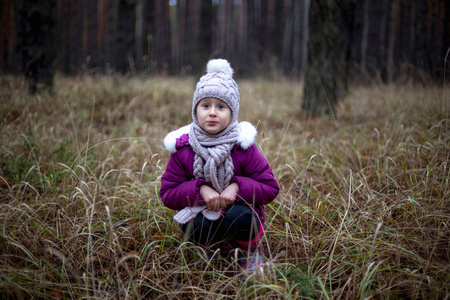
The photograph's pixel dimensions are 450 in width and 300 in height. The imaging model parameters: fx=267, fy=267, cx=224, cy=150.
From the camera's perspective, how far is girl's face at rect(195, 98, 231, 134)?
51.8 inches

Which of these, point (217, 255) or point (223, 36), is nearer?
point (217, 255)

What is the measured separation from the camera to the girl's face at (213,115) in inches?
51.8

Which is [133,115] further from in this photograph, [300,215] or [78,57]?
[78,57]

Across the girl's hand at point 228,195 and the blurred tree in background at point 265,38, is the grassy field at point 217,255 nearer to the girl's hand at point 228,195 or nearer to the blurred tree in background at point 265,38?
the girl's hand at point 228,195

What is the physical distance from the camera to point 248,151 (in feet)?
4.65

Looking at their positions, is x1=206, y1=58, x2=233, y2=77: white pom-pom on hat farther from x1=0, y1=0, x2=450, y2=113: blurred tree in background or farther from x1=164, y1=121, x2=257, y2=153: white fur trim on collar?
x1=0, y1=0, x2=450, y2=113: blurred tree in background

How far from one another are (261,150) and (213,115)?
3.29ft

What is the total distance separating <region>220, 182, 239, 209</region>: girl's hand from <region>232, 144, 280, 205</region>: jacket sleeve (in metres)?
0.03

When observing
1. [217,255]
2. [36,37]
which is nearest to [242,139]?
[217,255]

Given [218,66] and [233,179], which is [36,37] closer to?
[218,66]

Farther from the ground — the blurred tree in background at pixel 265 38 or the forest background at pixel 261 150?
the blurred tree in background at pixel 265 38

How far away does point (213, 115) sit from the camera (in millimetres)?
1307

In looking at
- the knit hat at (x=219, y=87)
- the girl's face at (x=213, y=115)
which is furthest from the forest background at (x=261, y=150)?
the knit hat at (x=219, y=87)

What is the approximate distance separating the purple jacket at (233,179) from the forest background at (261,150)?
0.29 meters
